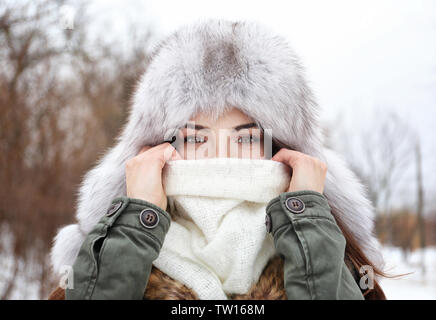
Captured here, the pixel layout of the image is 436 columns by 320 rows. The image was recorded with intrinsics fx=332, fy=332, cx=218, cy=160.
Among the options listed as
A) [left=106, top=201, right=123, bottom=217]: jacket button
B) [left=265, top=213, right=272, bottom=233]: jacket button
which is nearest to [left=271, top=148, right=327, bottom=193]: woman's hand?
[left=265, top=213, right=272, bottom=233]: jacket button

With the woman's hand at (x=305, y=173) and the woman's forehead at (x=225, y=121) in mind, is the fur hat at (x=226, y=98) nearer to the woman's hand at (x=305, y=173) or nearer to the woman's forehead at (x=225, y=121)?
the woman's forehead at (x=225, y=121)

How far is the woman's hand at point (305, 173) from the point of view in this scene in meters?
1.12

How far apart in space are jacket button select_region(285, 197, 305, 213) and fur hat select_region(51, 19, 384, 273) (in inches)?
13.0

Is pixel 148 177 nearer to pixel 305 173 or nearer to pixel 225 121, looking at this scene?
pixel 225 121

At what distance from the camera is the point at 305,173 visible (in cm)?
114

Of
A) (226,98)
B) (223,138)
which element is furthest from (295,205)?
(226,98)

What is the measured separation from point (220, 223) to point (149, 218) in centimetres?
26

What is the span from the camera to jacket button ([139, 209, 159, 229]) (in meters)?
1.03

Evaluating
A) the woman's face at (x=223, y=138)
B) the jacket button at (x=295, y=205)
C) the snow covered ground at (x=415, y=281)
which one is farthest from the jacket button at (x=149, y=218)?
the snow covered ground at (x=415, y=281)

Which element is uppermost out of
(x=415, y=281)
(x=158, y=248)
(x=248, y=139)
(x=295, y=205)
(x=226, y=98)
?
(x=226, y=98)

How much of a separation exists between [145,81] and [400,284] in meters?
6.53

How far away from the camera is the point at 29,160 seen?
4461 millimetres

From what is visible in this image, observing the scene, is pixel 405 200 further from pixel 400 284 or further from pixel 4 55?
pixel 4 55

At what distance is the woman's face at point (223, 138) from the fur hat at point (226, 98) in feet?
0.11
